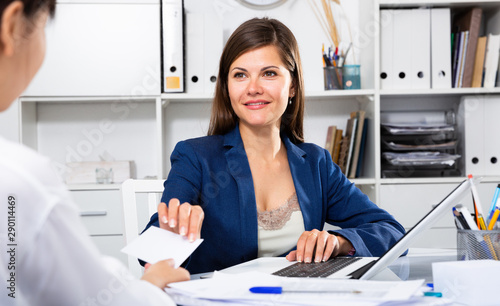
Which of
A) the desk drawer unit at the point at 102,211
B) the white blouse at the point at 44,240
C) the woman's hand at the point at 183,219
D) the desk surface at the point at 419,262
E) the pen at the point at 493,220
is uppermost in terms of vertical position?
the white blouse at the point at 44,240

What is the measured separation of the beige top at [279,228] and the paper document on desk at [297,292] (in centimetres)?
56

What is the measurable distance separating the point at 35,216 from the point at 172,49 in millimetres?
2040

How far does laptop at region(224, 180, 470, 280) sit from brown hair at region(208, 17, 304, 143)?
1.90 ft

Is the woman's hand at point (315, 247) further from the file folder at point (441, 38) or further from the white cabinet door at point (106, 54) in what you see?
the file folder at point (441, 38)

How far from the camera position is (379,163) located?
2387mm

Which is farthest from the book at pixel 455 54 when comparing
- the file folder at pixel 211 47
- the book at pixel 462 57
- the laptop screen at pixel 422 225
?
the laptop screen at pixel 422 225

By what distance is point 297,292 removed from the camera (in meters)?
0.68

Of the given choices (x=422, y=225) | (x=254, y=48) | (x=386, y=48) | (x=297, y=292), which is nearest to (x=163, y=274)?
(x=297, y=292)

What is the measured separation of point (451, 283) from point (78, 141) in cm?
223

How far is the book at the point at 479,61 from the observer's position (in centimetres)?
241

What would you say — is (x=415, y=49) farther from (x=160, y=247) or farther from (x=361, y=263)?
(x=160, y=247)

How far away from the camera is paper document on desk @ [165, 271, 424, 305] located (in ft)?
2.10

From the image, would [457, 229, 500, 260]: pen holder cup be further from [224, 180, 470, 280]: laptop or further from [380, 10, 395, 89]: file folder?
[380, 10, 395, 89]: file folder

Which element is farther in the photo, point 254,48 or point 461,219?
point 254,48
